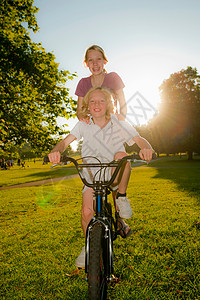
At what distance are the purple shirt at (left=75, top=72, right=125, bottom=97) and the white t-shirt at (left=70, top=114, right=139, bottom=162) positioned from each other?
0.75m

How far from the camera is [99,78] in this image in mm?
3582

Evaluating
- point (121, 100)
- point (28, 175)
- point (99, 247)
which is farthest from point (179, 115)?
point (99, 247)

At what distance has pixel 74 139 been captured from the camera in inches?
114

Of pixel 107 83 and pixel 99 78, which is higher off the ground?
pixel 99 78

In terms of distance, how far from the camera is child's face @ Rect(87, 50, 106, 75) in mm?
3416

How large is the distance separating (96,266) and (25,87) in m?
8.48

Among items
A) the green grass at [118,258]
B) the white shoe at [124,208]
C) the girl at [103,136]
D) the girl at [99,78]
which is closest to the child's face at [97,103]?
the girl at [103,136]

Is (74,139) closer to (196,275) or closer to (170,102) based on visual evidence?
(196,275)

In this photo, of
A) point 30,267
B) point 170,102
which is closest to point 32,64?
point 30,267

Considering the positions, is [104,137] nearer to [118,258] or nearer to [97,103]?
[97,103]

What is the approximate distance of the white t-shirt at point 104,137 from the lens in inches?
112

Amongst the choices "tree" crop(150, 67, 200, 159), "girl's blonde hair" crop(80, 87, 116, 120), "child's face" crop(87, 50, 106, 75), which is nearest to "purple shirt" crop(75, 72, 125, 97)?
"child's face" crop(87, 50, 106, 75)

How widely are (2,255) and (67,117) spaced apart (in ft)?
24.4

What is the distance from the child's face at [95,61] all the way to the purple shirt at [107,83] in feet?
0.63
